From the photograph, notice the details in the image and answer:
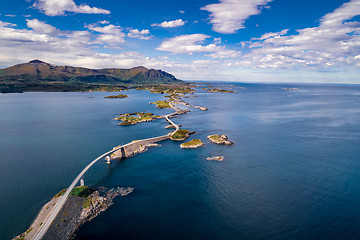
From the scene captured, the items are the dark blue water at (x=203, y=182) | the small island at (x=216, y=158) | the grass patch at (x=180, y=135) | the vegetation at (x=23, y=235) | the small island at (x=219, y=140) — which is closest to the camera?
the vegetation at (x=23, y=235)

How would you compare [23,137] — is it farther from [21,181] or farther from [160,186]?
[160,186]

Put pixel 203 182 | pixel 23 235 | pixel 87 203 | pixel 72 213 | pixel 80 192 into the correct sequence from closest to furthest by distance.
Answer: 1. pixel 23 235
2. pixel 72 213
3. pixel 87 203
4. pixel 80 192
5. pixel 203 182

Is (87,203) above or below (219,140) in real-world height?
below

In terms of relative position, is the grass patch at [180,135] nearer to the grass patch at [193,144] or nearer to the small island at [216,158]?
the grass patch at [193,144]

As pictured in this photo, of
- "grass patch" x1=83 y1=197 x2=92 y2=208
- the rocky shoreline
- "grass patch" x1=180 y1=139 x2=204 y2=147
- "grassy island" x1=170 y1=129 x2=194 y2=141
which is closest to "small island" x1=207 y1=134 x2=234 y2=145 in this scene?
"grass patch" x1=180 y1=139 x2=204 y2=147

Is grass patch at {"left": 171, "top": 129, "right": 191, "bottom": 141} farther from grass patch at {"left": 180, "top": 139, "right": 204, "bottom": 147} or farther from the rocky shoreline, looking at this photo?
the rocky shoreline

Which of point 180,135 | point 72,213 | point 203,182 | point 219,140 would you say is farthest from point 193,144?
point 72,213

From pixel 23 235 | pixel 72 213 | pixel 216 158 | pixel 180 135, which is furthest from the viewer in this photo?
pixel 180 135

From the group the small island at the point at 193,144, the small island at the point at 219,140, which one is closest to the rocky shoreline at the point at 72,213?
the small island at the point at 193,144

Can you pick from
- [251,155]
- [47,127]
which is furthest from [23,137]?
[251,155]

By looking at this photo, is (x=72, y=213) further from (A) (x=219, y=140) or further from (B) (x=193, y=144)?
(A) (x=219, y=140)

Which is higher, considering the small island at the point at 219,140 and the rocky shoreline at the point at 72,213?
the small island at the point at 219,140
